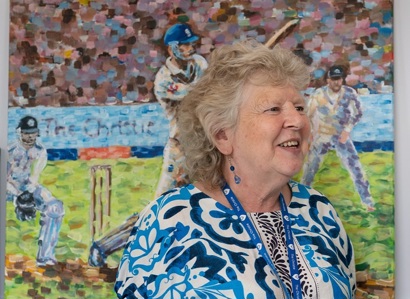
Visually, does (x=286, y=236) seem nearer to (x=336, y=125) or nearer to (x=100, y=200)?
(x=336, y=125)

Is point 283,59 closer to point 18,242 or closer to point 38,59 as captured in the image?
point 38,59

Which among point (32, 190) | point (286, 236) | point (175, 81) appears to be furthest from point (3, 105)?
point (286, 236)

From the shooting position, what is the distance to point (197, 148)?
1839mm

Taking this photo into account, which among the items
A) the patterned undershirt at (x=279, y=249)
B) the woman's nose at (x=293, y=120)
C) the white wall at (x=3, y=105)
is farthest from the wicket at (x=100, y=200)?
the woman's nose at (x=293, y=120)

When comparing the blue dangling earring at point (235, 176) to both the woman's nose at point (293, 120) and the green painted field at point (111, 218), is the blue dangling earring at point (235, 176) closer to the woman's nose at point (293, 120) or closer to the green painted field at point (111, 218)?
the woman's nose at point (293, 120)

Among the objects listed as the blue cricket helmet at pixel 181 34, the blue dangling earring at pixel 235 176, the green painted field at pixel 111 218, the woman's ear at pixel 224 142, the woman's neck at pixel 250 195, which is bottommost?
the green painted field at pixel 111 218

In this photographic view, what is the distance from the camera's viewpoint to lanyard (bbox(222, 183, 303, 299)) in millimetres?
1664

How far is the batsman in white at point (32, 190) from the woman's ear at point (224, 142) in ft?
2.21

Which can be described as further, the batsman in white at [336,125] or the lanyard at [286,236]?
the batsman in white at [336,125]

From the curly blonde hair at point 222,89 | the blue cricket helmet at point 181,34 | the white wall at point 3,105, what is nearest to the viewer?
the curly blonde hair at point 222,89

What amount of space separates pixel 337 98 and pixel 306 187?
0.30 metres

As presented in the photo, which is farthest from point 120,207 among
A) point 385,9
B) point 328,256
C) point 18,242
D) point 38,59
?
point 385,9

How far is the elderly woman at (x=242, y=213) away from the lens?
5.39ft

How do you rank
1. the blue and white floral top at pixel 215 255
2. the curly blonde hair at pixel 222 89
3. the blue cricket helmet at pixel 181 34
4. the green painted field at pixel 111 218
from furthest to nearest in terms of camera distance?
the blue cricket helmet at pixel 181 34 < the green painted field at pixel 111 218 < the curly blonde hair at pixel 222 89 < the blue and white floral top at pixel 215 255
